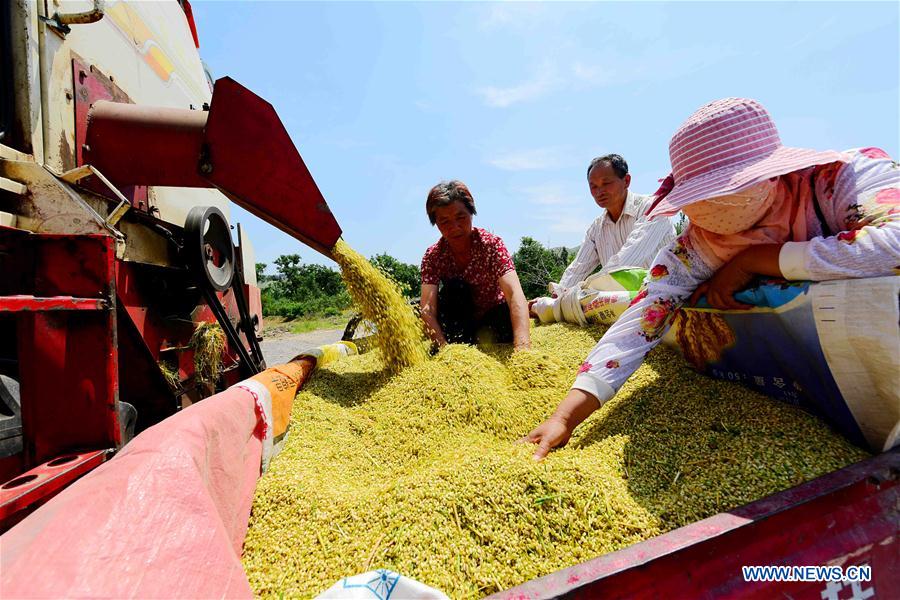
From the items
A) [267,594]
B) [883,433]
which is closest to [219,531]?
[267,594]

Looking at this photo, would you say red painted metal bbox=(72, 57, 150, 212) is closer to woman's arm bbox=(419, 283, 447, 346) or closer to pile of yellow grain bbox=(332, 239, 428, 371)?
pile of yellow grain bbox=(332, 239, 428, 371)

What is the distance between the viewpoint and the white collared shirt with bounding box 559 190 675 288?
3.27 m

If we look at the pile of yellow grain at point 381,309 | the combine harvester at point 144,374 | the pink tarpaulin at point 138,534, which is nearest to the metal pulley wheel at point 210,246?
the combine harvester at point 144,374

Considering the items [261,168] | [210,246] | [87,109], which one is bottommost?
[210,246]

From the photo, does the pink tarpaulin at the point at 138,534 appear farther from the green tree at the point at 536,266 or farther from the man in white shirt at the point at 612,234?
the green tree at the point at 536,266

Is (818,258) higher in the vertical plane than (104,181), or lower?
lower

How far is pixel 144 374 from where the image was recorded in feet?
7.77

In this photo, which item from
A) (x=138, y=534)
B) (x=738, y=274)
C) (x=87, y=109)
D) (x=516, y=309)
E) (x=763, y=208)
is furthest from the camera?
(x=516, y=309)

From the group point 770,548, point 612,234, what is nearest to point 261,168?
point 770,548

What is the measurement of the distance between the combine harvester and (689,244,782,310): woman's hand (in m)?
0.65

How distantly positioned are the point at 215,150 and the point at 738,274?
2450 mm

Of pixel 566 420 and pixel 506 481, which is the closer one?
pixel 506 481

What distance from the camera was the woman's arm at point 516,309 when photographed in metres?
3.16

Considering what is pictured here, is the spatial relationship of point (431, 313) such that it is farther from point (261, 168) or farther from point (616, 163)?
point (616, 163)
